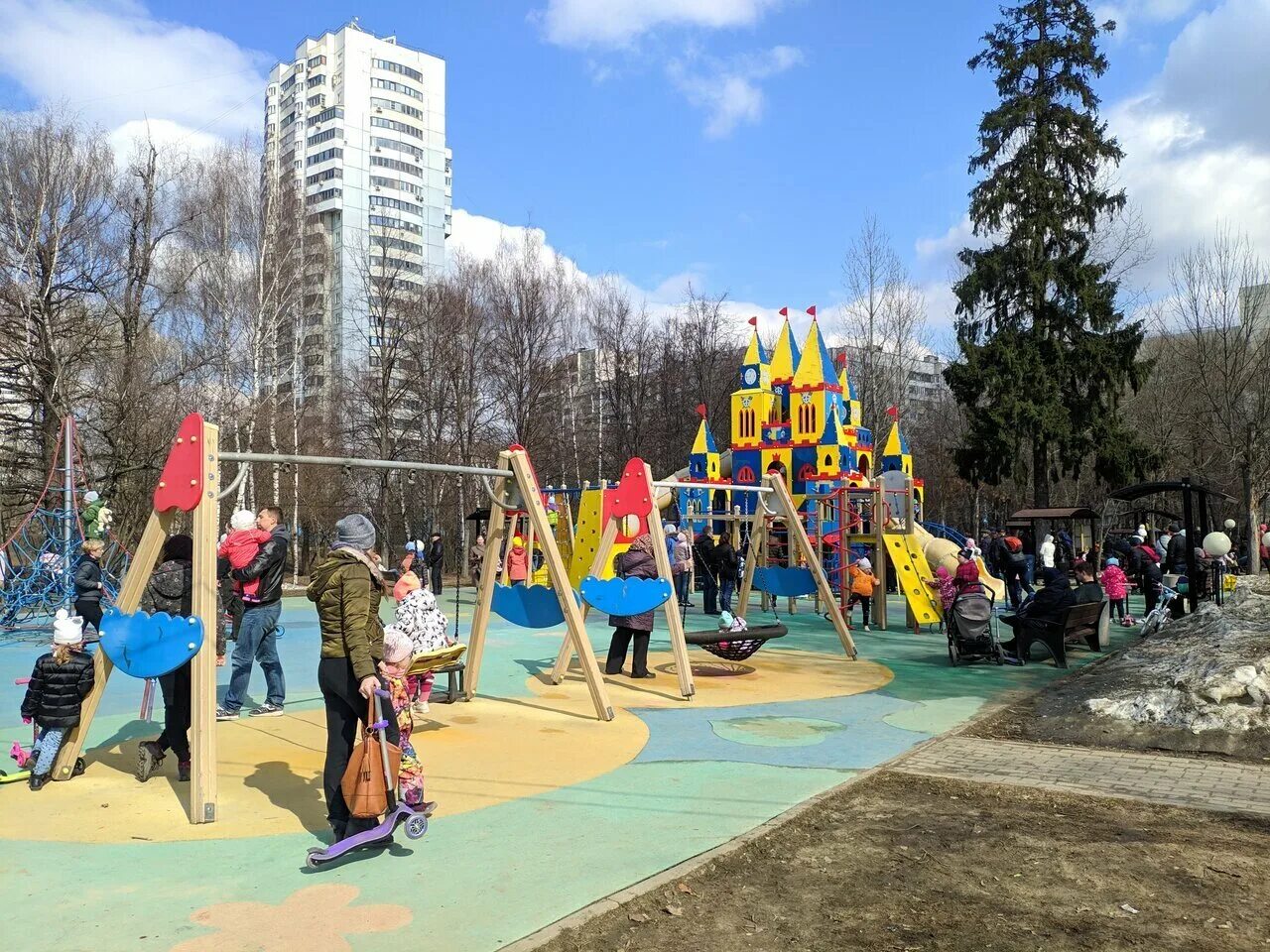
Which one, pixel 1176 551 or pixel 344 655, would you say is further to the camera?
pixel 1176 551

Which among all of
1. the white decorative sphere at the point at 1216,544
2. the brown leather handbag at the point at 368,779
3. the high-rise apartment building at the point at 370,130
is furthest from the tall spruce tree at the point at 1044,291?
the high-rise apartment building at the point at 370,130

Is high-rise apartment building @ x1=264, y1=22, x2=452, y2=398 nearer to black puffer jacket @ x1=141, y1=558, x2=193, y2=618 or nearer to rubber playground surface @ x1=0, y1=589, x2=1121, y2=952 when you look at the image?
rubber playground surface @ x1=0, y1=589, x2=1121, y2=952

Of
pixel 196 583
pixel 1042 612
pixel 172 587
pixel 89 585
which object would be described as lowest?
pixel 1042 612

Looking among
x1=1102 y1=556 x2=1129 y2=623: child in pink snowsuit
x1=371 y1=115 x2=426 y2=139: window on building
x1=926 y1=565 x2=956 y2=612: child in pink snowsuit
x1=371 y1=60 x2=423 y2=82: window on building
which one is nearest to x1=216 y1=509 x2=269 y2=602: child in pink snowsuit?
x1=926 y1=565 x2=956 y2=612: child in pink snowsuit

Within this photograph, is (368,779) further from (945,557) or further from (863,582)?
(945,557)

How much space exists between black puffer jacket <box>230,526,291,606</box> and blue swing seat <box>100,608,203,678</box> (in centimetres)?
180

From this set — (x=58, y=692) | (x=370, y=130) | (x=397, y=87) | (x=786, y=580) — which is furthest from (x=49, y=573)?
(x=397, y=87)

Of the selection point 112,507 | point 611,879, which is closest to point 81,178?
point 112,507

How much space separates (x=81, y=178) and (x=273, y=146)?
1510cm

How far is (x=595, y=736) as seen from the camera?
305 inches

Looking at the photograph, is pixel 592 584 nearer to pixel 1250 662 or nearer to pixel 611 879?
pixel 611 879

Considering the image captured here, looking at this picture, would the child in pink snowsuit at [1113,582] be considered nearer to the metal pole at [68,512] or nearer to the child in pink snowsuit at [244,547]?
the child in pink snowsuit at [244,547]

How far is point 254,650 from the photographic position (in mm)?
8219

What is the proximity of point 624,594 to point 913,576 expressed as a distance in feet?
26.2
